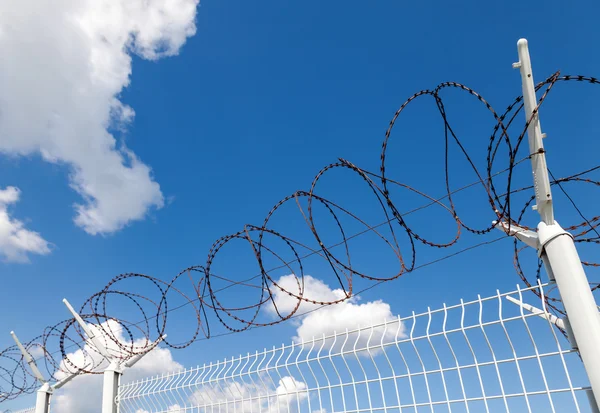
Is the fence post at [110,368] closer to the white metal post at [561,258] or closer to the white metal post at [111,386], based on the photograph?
the white metal post at [111,386]

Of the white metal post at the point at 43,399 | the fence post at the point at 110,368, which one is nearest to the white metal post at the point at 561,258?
the fence post at the point at 110,368

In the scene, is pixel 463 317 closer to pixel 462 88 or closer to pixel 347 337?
pixel 347 337

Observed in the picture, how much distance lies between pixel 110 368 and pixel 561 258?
9.63m

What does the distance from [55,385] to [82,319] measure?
341 centimetres

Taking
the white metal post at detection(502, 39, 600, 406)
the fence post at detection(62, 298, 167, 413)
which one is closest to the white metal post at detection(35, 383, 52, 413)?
the fence post at detection(62, 298, 167, 413)

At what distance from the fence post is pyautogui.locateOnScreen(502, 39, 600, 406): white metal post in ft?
28.6

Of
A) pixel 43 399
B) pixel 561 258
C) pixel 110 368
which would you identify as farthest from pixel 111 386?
pixel 561 258

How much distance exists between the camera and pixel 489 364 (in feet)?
18.2

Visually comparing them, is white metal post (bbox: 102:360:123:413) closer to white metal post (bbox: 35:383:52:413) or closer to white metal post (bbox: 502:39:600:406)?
white metal post (bbox: 35:383:52:413)

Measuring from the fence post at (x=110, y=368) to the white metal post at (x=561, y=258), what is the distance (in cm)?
871

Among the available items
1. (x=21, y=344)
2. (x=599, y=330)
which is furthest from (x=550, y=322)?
(x=21, y=344)

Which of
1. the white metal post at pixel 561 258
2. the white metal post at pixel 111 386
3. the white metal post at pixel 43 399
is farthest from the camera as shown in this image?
the white metal post at pixel 43 399

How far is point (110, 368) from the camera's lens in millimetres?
11227

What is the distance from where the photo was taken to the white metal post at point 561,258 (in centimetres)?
515
